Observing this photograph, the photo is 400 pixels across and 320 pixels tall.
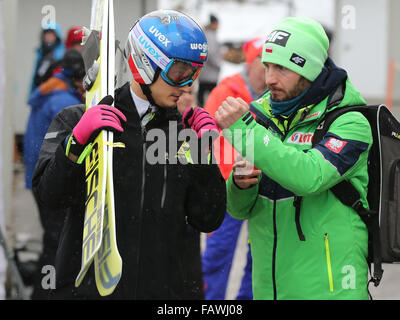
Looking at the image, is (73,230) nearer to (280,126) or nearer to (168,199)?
(168,199)

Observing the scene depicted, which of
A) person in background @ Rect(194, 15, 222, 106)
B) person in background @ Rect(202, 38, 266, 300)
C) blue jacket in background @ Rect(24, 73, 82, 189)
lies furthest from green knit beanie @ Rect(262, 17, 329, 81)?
person in background @ Rect(194, 15, 222, 106)

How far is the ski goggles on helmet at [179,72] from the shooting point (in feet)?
10.0

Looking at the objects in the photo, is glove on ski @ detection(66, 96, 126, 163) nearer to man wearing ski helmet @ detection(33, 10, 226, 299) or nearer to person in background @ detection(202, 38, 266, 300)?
man wearing ski helmet @ detection(33, 10, 226, 299)

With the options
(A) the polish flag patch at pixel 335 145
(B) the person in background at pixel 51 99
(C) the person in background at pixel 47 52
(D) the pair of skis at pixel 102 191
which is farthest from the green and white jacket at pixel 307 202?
(C) the person in background at pixel 47 52

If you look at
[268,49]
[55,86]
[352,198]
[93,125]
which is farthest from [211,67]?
[93,125]

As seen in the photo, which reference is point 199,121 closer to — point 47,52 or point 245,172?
point 245,172

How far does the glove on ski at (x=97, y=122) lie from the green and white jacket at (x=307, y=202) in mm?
520

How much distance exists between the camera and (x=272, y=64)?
Result: 332 centimetres

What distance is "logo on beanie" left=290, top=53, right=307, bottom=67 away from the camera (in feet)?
10.6

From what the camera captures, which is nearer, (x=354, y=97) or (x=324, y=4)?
(x=354, y=97)

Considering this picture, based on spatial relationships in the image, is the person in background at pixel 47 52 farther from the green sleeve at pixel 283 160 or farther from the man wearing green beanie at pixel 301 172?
the green sleeve at pixel 283 160
